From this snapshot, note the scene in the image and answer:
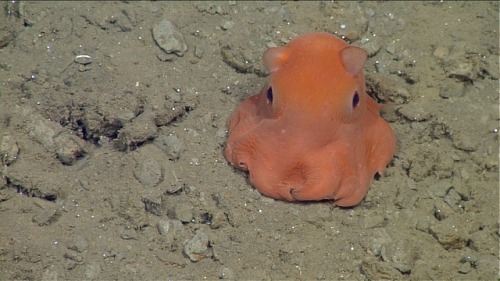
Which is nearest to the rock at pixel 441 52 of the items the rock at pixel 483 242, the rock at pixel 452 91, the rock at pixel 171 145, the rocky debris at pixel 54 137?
the rock at pixel 452 91

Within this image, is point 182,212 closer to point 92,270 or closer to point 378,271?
point 92,270

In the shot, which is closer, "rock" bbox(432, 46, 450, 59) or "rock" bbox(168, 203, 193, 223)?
"rock" bbox(168, 203, 193, 223)

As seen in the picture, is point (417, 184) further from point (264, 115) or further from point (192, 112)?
point (192, 112)

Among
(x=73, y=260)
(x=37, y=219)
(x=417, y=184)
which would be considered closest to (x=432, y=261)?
(x=417, y=184)

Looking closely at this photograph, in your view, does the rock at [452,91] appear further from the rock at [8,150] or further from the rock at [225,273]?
the rock at [8,150]

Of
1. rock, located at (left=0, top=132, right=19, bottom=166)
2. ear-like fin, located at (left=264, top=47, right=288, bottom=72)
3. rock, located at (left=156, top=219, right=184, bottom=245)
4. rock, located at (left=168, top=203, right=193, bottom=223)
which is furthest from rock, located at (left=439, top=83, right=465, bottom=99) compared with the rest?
rock, located at (left=0, top=132, right=19, bottom=166)

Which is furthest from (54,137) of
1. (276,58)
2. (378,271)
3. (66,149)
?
(378,271)

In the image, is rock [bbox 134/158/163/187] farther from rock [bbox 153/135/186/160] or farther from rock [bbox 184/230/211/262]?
rock [bbox 184/230/211/262]
